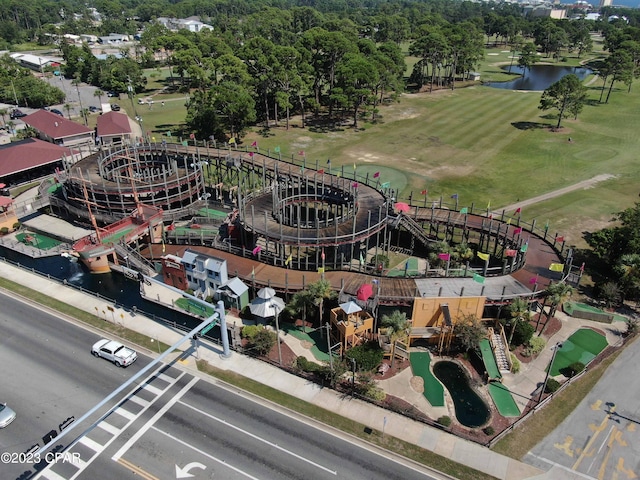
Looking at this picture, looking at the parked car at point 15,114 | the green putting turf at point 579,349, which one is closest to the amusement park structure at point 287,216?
the green putting turf at point 579,349

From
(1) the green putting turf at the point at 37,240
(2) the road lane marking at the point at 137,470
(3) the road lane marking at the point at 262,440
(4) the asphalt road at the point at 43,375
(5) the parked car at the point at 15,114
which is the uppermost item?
(5) the parked car at the point at 15,114

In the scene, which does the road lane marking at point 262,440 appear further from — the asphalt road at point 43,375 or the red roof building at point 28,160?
the red roof building at point 28,160

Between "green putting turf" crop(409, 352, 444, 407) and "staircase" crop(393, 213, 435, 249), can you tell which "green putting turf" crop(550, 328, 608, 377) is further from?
"staircase" crop(393, 213, 435, 249)

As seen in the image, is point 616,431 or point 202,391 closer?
point 616,431

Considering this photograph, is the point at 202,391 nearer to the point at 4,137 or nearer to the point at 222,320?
the point at 222,320

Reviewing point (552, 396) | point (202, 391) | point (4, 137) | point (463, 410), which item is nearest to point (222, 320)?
point (202, 391)

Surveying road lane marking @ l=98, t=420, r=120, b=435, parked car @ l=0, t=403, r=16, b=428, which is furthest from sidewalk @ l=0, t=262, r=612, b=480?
parked car @ l=0, t=403, r=16, b=428

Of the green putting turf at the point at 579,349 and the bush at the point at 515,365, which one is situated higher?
the bush at the point at 515,365
